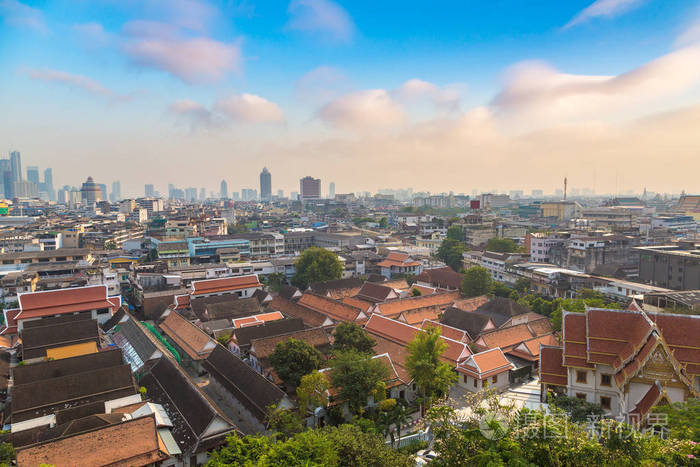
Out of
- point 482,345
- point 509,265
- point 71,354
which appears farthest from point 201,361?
point 509,265

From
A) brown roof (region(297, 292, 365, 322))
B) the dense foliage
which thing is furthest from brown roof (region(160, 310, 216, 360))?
the dense foliage

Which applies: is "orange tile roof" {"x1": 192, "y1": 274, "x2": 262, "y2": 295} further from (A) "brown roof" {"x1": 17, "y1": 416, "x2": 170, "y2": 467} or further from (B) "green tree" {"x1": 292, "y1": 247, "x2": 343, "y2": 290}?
(A) "brown roof" {"x1": 17, "y1": 416, "x2": 170, "y2": 467}

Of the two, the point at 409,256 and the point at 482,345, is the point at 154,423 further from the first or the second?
the point at 409,256

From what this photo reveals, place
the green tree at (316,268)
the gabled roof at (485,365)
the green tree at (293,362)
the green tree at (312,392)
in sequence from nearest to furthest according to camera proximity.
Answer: the green tree at (312,392) → the green tree at (293,362) → the gabled roof at (485,365) → the green tree at (316,268)

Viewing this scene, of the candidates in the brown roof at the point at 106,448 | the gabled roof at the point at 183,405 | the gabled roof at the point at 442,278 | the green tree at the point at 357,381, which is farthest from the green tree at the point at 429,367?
the gabled roof at the point at 442,278

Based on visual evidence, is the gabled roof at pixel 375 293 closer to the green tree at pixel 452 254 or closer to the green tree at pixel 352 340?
the green tree at pixel 352 340

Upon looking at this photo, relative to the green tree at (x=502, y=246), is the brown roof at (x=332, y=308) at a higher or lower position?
lower
